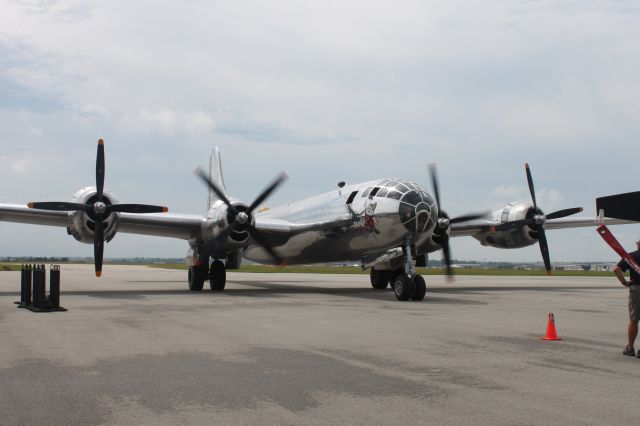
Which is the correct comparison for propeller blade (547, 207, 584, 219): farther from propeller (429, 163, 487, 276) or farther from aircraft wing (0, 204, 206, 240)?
aircraft wing (0, 204, 206, 240)

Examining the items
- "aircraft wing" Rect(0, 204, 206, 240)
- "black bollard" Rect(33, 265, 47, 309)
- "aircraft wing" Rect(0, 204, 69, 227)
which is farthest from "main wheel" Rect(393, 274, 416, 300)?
"aircraft wing" Rect(0, 204, 69, 227)

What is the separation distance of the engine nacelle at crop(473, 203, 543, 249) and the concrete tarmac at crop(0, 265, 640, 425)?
596 inches

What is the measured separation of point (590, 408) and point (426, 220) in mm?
14695

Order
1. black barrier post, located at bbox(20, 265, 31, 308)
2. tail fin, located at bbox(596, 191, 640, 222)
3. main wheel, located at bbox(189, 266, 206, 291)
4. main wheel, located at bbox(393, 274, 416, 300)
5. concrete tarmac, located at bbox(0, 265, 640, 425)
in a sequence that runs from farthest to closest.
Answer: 1. main wheel, located at bbox(189, 266, 206, 291)
2. main wheel, located at bbox(393, 274, 416, 300)
3. black barrier post, located at bbox(20, 265, 31, 308)
4. tail fin, located at bbox(596, 191, 640, 222)
5. concrete tarmac, located at bbox(0, 265, 640, 425)

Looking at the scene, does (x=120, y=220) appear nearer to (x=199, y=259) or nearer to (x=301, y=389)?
(x=199, y=259)

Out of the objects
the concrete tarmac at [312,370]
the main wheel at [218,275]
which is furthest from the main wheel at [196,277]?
the concrete tarmac at [312,370]

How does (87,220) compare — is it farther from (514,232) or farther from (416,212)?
(514,232)

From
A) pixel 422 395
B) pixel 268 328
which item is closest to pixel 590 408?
pixel 422 395

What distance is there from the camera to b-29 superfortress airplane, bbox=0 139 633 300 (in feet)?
69.0

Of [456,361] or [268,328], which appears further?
[268,328]

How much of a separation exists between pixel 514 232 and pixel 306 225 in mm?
10972

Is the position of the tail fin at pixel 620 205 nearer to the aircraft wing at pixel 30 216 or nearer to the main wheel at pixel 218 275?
the main wheel at pixel 218 275

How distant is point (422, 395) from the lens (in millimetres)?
6645

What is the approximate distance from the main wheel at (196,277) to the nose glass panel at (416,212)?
31.2 ft
